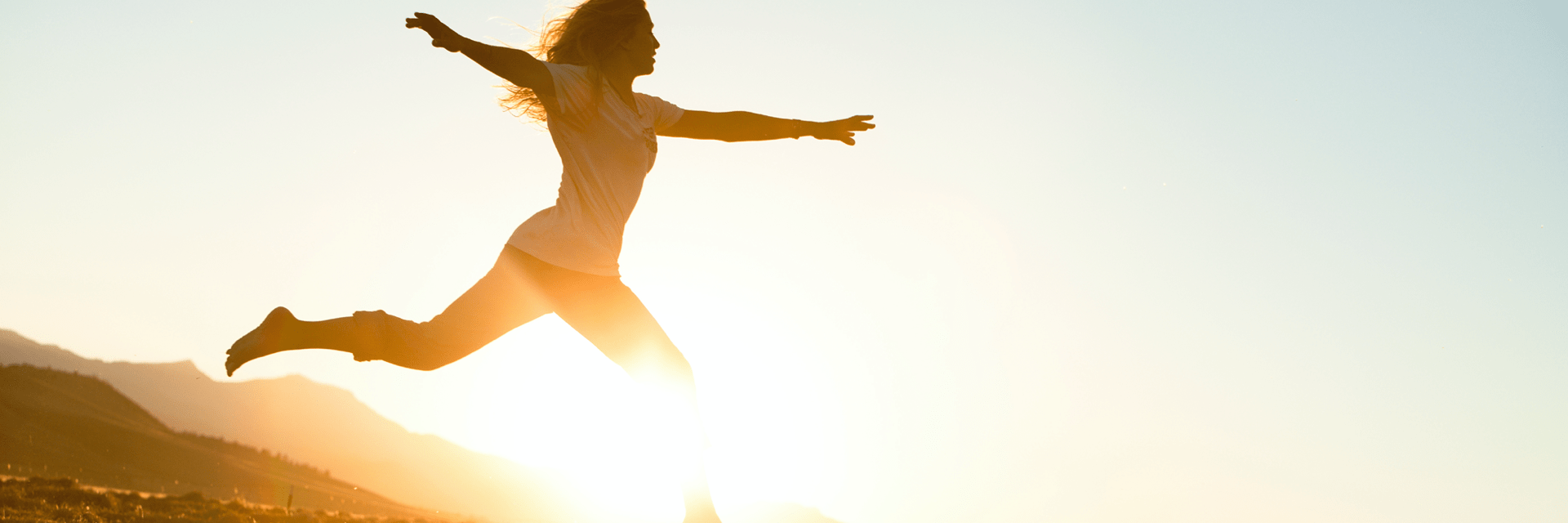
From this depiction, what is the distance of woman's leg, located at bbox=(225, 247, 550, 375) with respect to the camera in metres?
4.17

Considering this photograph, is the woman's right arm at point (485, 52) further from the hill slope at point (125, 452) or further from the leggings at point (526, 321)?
the hill slope at point (125, 452)

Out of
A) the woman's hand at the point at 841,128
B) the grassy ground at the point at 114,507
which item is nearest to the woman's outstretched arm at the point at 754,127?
the woman's hand at the point at 841,128

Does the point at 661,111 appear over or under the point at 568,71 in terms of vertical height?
over

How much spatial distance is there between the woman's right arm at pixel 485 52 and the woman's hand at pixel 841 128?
7.13 feet

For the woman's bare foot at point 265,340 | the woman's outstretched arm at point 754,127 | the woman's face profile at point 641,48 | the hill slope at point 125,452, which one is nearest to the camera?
the woman's bare foot at point 265,340

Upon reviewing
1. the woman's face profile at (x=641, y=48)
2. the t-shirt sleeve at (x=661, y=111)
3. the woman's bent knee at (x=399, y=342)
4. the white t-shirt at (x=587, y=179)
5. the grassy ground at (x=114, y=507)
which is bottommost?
the grassy ground at (x=114, y=507)

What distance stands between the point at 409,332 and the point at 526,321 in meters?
0.53

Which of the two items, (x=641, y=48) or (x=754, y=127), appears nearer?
(x=641, y=48)

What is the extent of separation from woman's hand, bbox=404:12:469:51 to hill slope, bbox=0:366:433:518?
82.0 feet

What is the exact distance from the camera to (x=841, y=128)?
5.83 metres

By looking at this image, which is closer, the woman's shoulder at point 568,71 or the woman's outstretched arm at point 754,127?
the woman's shoulder at point 568,71

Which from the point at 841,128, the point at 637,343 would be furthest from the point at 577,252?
the point at 841,128

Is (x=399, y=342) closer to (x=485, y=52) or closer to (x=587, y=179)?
(x=587, y=179)

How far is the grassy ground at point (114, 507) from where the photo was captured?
762cm
